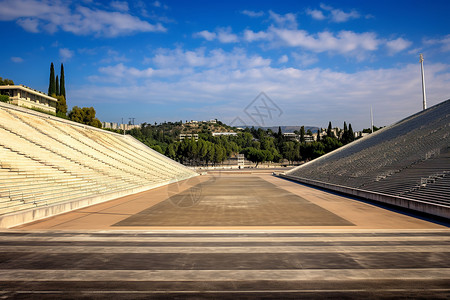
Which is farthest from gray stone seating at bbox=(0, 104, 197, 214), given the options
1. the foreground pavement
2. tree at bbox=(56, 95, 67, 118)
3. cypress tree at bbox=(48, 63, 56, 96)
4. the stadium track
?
cypress tree at bbox=(48, 63, 56, 96)

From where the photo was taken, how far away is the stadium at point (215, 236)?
5422 mm

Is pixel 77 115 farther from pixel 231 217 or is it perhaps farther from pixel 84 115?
pixel 231 217

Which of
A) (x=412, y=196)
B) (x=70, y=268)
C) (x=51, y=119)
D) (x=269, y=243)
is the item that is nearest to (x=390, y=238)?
(x=269, y=243)

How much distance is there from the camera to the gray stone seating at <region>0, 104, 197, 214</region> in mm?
13141

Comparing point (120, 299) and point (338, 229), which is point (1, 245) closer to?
point (120, 299)

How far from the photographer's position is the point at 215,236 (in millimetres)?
9117

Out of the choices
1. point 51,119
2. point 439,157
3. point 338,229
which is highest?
point 51,119

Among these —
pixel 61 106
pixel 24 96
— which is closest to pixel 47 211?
pixel 24 96

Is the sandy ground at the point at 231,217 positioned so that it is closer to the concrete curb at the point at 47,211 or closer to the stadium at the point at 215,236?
the stadium at the point at 215,236

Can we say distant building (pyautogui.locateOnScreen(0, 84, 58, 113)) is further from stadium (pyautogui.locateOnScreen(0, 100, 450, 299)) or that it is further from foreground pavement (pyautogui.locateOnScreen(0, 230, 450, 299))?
foreground pavement (pyautogui.locateOnScreen(0, 230, 450, 299))

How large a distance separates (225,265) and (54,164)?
53.3 ft

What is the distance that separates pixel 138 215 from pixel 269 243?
7.20 m

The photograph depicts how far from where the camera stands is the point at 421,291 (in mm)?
5070

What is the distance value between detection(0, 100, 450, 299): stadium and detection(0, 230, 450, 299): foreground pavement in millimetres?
33
